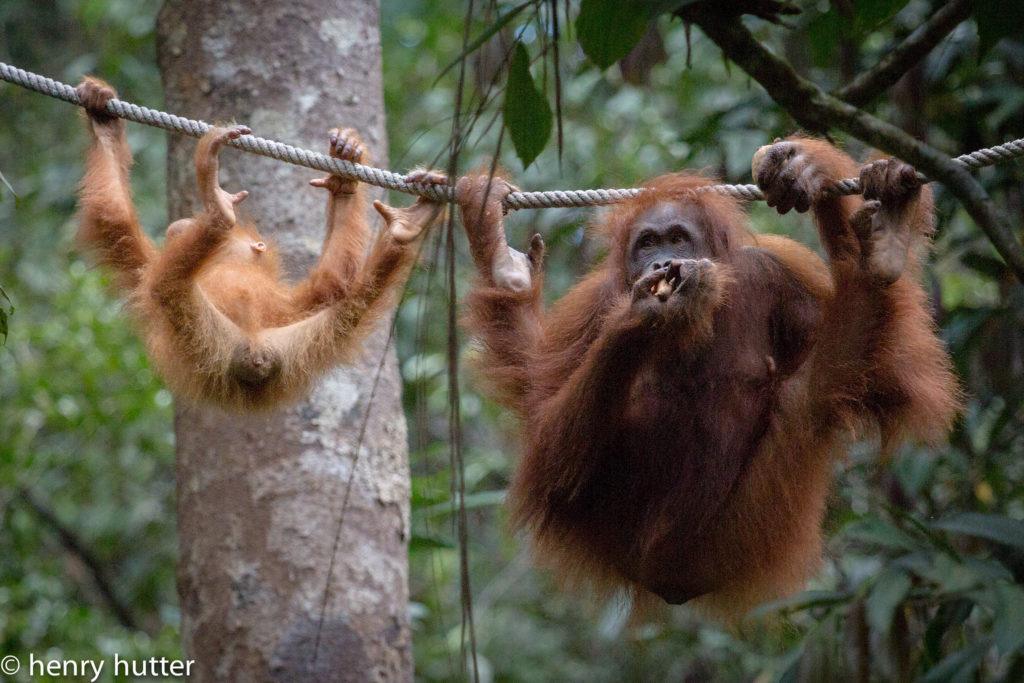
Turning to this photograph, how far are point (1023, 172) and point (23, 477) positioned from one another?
5.04 meters

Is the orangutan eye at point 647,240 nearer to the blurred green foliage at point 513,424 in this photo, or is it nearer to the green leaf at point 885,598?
the blurred green foliage at point 513,424

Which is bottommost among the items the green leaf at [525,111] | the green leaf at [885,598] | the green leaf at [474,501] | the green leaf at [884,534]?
the green leaf at [885,598]

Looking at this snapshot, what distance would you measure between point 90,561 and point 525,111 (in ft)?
19.1

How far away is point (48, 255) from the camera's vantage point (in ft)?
24.8

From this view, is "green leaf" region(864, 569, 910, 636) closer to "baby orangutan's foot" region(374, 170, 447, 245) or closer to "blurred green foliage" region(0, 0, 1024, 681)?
"blurred green foliage" region(0, 0, 1024, 681)

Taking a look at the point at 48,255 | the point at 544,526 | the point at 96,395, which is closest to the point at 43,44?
the point at 48,255

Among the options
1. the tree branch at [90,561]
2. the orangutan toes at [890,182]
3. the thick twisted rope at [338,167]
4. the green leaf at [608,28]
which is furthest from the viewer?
the tree branch at [90,561]

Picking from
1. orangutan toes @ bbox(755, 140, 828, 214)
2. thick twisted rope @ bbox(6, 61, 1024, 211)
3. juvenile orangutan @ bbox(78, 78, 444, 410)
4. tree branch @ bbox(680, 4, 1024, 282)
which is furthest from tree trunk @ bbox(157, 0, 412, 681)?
tree branch @ bbox(680, 4, 1024, 282)

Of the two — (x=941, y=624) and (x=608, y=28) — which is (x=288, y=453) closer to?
(x=941, y=624)

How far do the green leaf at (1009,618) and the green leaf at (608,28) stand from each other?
167 cm

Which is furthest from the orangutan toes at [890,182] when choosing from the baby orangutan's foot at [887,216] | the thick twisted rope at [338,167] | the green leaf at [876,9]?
the green leaf at [876,9]

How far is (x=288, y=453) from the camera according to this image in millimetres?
3514

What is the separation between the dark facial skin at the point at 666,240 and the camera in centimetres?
304

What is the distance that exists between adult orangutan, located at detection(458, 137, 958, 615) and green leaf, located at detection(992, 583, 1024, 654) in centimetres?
44
